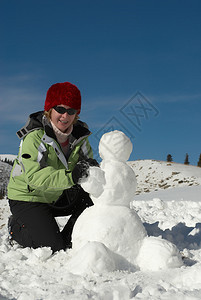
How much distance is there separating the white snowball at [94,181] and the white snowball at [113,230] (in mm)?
173

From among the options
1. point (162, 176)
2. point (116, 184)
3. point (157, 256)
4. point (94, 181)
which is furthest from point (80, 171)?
point (162, 176)

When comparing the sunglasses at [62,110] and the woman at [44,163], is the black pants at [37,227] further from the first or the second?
the sunglasses at [62,110]

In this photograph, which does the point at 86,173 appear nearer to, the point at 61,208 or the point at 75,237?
the point at 75,237

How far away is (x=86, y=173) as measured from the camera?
9.86ft

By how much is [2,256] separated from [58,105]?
5.14 ft

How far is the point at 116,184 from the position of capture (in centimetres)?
301

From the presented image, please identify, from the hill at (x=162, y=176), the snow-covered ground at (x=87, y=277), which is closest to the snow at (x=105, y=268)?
the snow-covered ground at (x=87, y=277)

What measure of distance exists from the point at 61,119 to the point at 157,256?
1661 mm

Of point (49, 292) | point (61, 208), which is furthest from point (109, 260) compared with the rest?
point (61, 208)

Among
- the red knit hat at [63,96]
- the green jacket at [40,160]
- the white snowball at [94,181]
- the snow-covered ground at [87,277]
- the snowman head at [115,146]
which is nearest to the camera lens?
the snow-covered ground at [87,277]

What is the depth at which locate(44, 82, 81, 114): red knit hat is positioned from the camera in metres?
3.54

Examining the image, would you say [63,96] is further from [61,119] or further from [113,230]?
[113,230]

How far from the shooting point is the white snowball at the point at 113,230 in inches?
114

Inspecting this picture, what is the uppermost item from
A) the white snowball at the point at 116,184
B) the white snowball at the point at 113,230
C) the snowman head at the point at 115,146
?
the snowman head at the point at 115,146
